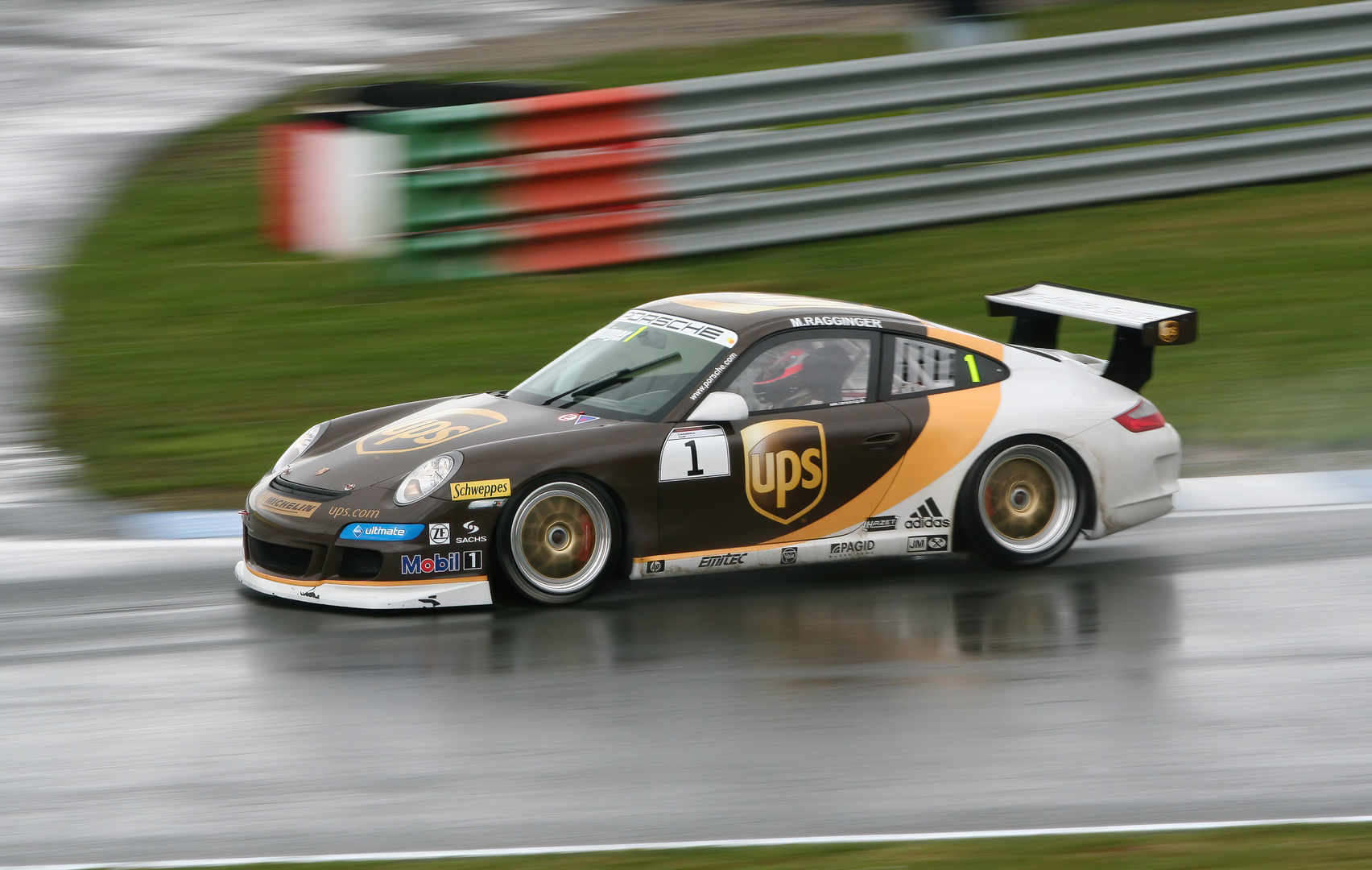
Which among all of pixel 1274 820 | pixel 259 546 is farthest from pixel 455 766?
pixel 1274 820

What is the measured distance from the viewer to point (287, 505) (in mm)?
6895

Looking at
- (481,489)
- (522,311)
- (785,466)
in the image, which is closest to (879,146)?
(522,311)

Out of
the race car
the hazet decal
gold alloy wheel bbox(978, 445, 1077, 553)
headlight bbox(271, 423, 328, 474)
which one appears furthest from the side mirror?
headlight bbox(271, 423, 328, 474)

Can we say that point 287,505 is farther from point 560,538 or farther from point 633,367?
point 633,367

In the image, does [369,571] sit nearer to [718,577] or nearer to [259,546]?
[259,546]

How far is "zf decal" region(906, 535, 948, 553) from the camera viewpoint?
737 cm

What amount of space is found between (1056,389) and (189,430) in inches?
198

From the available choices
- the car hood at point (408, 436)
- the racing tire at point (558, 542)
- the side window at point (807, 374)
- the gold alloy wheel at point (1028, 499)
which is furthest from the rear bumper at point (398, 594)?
the gold alloy wheel at point (1028, 499)

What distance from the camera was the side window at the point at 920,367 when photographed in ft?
24.5

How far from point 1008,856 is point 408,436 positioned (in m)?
3.53

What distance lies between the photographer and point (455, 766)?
5359 millimetres

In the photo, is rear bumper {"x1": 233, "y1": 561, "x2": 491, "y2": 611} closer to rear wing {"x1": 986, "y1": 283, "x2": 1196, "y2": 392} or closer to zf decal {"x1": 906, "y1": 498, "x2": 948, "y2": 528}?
zf decal {"x1": 906, "y1": 498, "x2": 948, "y2": 528}

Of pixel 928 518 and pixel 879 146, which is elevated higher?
pixel 879 146

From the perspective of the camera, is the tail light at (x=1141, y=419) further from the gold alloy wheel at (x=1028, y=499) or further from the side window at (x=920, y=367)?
the side window at (x=920, y=367)
